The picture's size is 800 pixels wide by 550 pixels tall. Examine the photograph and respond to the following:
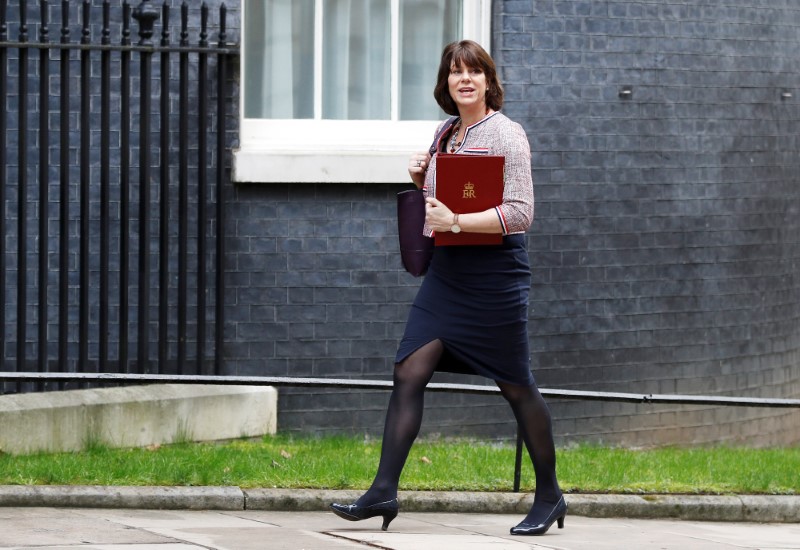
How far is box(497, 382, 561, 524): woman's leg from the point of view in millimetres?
6047

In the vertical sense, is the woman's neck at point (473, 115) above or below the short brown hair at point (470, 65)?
below

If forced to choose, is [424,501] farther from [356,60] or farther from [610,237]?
[356,60]

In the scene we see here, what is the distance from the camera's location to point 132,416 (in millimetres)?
8422

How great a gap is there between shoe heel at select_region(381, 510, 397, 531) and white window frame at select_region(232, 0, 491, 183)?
3530 mm

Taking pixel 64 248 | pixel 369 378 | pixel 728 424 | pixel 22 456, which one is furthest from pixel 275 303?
pixel 728 424

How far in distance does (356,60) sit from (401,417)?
4291mm

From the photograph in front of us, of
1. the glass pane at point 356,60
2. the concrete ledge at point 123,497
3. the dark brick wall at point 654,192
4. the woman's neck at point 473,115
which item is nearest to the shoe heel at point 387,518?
the concrete ledge at point 123,497

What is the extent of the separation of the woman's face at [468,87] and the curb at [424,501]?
6.11ft

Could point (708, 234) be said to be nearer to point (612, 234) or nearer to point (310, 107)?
point (612, 234)

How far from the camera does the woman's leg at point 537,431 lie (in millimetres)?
6047

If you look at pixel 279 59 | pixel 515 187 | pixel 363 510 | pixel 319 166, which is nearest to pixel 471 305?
pixel 515 187

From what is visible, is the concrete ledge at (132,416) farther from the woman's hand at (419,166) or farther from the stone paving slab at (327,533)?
the woman's hand at (419,166)

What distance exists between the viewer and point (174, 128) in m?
9.04

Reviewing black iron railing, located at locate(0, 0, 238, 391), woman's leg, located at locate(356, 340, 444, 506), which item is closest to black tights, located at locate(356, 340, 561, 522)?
woman's leg, located at locate(356, 340, 444, 506)
